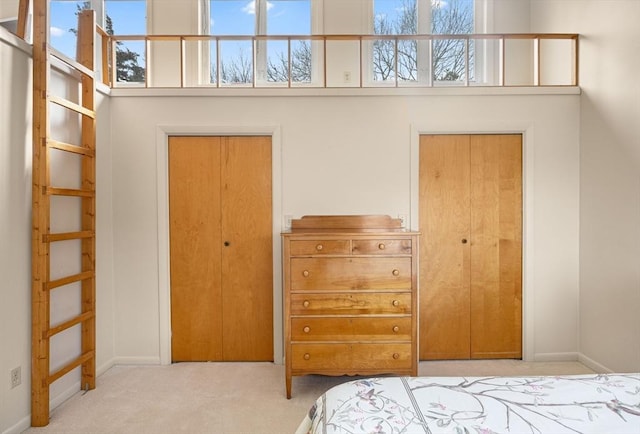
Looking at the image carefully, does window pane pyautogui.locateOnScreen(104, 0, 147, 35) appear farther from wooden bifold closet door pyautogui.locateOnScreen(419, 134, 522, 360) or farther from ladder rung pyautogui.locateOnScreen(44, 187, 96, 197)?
wooden bifold closet door pyautogui.locateOnScreen(419, 134, 522, 360)

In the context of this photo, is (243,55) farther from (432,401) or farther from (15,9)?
(432,401)

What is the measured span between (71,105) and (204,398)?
2146 millimetres

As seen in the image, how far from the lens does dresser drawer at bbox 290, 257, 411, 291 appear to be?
Answer: 2711mm

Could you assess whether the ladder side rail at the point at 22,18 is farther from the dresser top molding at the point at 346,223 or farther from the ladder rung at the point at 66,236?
the dresser top molding at the point at 346,223

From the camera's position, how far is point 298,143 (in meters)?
3.35

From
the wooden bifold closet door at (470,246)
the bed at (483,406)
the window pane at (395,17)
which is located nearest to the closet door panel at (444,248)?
the wooden bifold closet door at (470,246)

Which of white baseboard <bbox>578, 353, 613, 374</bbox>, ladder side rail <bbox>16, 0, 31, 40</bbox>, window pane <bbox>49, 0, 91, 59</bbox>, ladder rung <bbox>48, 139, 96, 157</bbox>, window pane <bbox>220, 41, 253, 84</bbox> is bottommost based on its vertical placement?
white baseboard <bbox>578, 353, 613, 374</bbox>

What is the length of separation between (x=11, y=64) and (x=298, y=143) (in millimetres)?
1928

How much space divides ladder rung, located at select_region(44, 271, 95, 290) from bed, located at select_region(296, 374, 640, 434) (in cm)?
186

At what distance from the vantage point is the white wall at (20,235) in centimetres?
224

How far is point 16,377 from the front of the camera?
2.29 meters

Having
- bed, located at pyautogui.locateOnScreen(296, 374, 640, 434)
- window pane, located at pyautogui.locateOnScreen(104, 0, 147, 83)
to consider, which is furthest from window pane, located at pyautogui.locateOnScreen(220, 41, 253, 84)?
bed, located at pyautogui.locateOnScreen(296, 374, 640, 434)

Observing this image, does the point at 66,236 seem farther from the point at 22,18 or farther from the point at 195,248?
the point at 22,18

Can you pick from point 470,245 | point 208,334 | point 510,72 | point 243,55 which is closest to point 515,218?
point 470,245
